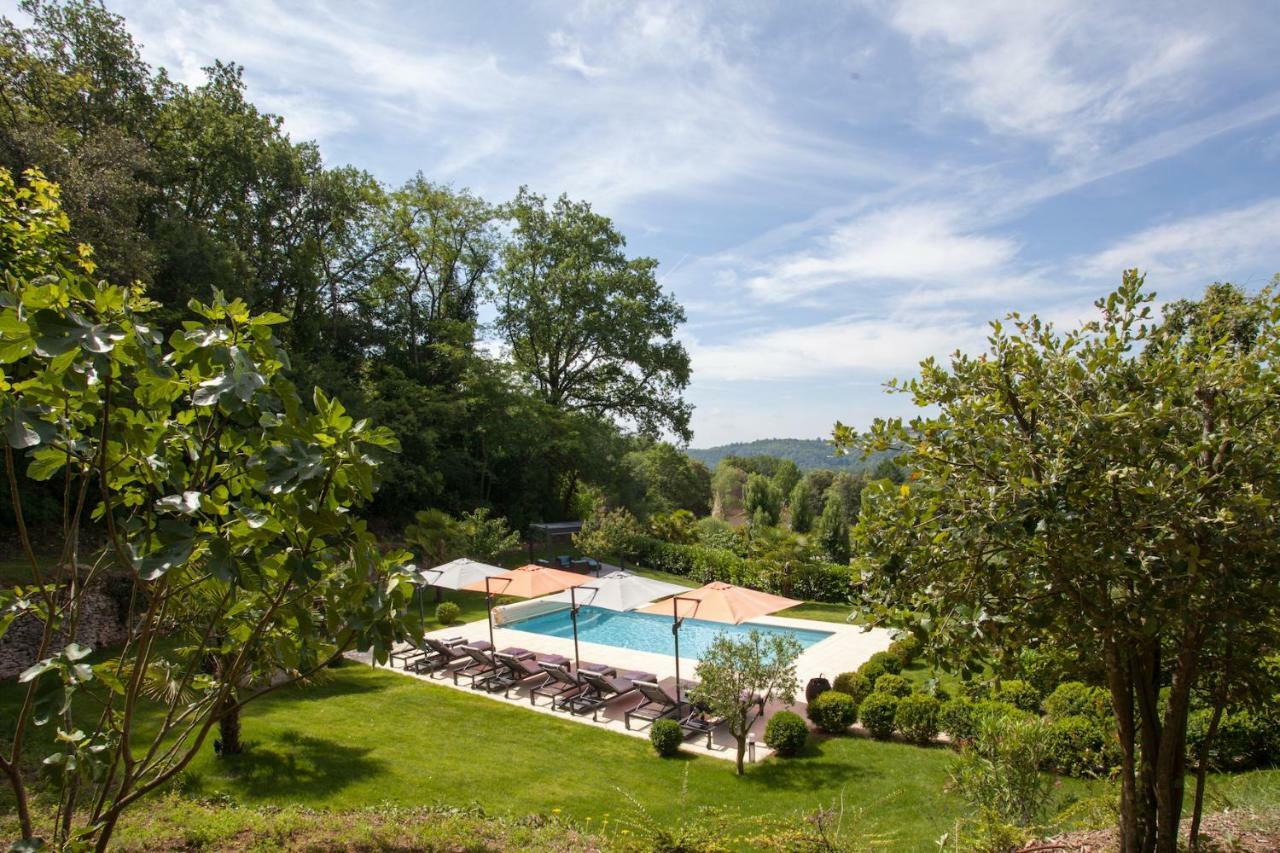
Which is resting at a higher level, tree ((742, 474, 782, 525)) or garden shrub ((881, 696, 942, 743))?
tree ((742, 474, 782, 525))

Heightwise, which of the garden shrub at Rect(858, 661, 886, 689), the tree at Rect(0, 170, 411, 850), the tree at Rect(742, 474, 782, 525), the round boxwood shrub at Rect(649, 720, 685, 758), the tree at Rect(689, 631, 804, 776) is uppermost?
the tree at Rect(0, 170, 411, 850)

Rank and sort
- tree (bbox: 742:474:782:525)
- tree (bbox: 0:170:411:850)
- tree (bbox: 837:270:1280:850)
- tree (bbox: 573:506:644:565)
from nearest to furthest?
tree (bbox: 0:170:411:850)
tree (bbox: 837:270:1280:850)
tree (bbox: 573:506:644:565)
tree (bbox: 742:474:782:525)

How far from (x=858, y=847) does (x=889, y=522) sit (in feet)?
6.36

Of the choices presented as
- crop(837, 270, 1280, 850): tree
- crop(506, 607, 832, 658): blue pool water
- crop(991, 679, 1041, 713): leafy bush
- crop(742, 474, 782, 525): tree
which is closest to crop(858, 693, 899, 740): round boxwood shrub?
crop(991, 679, 1041, 713): leafy bush

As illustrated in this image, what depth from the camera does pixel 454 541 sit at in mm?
20953

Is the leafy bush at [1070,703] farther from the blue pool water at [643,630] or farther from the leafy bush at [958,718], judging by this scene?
the blue pool water at [643,630]

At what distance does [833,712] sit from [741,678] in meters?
2.18

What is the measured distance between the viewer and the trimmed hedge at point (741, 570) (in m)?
22.0

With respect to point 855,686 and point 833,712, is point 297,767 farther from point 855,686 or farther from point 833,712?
point 855,686

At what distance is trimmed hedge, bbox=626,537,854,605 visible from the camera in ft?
72.3

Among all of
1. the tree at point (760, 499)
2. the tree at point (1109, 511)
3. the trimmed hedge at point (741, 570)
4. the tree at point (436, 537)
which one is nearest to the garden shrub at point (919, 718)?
the tree at point (1109, 511)

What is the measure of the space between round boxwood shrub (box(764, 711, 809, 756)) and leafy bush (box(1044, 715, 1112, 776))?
304 cm

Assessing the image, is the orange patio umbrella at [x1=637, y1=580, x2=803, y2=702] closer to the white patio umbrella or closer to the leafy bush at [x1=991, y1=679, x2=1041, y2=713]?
the white patio umbrella

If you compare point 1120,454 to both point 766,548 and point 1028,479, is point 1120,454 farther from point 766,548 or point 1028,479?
point 766,548
